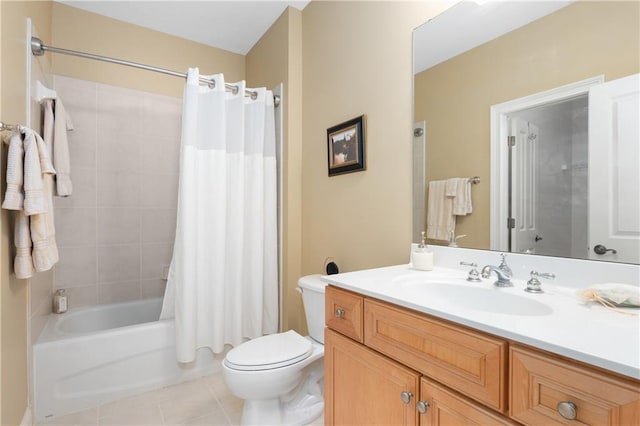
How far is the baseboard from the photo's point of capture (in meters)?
1.51

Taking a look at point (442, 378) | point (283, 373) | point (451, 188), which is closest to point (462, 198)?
point (451, 188)

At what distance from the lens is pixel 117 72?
2490 millimetres

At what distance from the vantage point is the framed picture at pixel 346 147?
1770mm

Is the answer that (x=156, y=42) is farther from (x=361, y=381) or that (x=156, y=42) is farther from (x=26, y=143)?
(x=361, y=381)

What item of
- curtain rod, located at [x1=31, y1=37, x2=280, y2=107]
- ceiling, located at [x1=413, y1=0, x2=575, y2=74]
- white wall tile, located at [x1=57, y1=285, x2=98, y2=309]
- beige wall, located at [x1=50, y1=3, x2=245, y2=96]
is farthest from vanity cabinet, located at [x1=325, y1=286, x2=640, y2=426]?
beige wall, located at [x1=50, y1=3, x2=245, y2=96]

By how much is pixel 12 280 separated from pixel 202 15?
2.12 meters

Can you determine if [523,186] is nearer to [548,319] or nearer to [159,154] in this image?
[548,319]

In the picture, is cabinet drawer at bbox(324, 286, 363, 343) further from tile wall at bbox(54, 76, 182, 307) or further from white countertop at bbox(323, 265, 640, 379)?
tile wall at bbox(54, 76, 182, 307)

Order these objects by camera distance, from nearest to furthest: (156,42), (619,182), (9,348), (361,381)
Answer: (619,182), (361,381), (9,348), (156,42)

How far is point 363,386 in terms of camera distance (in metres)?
1.04

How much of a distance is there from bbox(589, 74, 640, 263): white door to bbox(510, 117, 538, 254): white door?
0.16 metres

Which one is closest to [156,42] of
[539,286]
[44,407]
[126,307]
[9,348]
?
[126,307]

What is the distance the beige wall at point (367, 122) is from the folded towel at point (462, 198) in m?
0.22

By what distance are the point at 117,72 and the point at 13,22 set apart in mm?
1203
